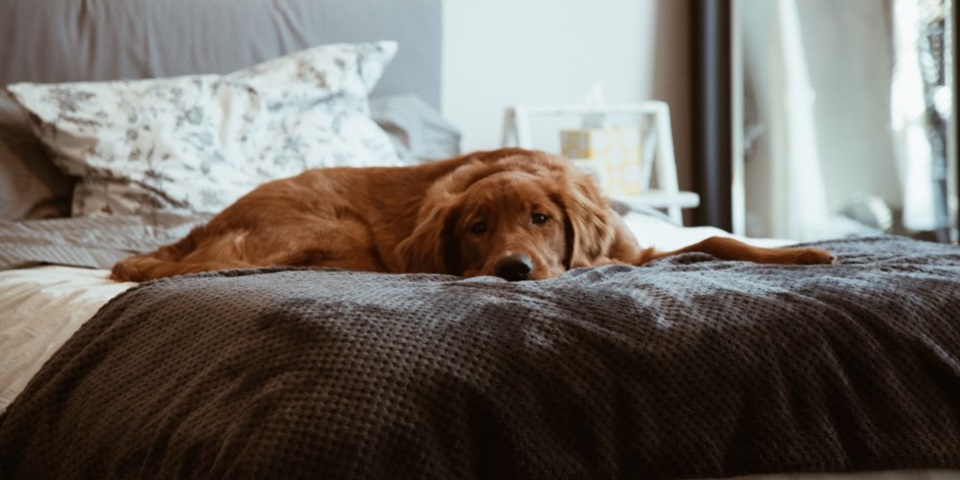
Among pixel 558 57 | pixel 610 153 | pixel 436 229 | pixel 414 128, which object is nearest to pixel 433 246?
pixel 436 229

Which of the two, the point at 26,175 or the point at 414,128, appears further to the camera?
the point at 414,128

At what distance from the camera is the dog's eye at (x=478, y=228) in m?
2.09

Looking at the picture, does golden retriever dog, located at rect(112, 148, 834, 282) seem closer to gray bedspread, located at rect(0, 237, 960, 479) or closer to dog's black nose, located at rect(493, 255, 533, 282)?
dog's black nose, located at rect(493, 255, 533, 282)

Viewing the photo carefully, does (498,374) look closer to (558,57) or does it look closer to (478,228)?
(478,228)

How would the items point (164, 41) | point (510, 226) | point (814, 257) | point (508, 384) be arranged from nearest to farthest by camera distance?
1. point (508, 384)
2. point (814, 257)
3. point (510, 226)
4. point (164, 41)

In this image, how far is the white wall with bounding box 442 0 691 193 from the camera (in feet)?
13.9

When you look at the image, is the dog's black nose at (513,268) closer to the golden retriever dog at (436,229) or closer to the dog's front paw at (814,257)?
the golden retriever dog at (436,229)

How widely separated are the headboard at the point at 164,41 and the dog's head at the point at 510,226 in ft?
4.38

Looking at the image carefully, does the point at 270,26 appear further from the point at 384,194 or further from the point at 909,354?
the point at 909,354

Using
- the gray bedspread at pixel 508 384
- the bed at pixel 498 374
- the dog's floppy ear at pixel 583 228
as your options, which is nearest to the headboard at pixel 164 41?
the bed at pixel 498 374

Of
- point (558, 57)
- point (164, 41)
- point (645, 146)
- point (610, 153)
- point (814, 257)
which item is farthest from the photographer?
point (558, 57)

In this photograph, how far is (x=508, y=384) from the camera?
110 centimetres

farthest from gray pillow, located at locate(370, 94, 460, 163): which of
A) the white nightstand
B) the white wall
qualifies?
the white wall

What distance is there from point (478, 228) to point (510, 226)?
70 mm
